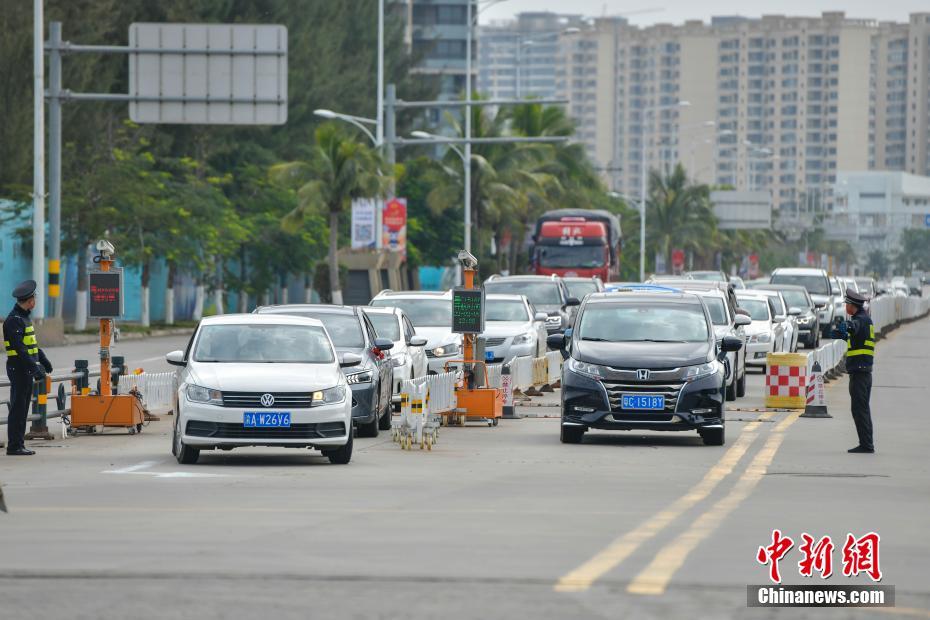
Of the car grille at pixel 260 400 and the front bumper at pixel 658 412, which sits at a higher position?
the car grille at pixel 260 400

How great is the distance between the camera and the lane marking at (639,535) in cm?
1036

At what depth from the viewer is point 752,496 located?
51.6ft

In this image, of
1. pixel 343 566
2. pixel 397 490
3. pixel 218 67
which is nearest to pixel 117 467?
pixel 397 490

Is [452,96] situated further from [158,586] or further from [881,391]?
[158,586]

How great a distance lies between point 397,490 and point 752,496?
2.88m

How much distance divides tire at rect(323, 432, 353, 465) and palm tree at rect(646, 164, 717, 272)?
319 feet

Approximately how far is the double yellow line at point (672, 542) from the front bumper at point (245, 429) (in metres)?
3.68

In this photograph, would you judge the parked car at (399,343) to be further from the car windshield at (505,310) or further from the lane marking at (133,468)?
the lane marking at (133,468)

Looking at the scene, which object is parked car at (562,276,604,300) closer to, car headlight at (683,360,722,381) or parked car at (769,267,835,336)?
parked car at (769,267,835,336)

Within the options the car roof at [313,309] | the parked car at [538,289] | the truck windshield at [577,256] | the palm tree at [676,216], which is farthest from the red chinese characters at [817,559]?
the palm tree at [676,216]

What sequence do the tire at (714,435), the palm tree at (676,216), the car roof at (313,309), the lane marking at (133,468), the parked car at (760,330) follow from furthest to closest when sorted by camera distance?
1. the palm tree at (676,216)
2. the parked car at (760,330)
3. the car roof at (313,309)
4. the tire at (714,435)
5. the lane marking at (133,468)

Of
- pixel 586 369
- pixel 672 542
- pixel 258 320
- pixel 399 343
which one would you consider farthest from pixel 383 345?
pixel 672 542

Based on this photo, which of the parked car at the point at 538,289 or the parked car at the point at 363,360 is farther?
the parked car at the point at 538,289

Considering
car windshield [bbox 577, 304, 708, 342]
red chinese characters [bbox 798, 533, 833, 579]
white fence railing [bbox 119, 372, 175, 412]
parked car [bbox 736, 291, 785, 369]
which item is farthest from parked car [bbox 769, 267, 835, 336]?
red chinese characters [bbox 798, 533, 833, 579]
